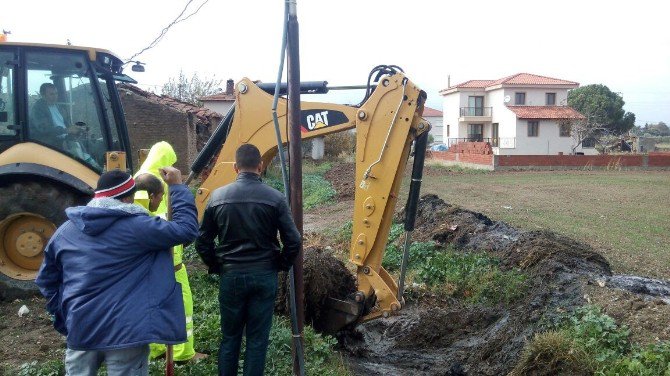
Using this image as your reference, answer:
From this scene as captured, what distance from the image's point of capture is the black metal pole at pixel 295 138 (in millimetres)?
4547

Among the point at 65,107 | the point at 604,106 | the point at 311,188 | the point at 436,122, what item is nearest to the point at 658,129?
the point at 436,122

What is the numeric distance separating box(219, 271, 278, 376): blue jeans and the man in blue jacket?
2.58ft

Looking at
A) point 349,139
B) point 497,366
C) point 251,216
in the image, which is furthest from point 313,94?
point 349,139

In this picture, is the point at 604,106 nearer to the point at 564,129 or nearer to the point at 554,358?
the point at 564,129

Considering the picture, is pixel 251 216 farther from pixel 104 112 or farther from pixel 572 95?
pixel 572 95

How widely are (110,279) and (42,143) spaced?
4038 mm

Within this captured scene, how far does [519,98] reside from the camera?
187 ft

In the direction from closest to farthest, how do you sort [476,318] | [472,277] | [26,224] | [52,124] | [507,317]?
[26,224]
[52,124]
[507,317]
[476,318]
[472,277]

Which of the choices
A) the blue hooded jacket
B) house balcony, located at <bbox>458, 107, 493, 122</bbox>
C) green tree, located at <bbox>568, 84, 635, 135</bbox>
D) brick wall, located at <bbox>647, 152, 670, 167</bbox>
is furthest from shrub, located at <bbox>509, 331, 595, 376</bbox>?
green tree, located at <bbox>568, 84, 635, 135</bbox>

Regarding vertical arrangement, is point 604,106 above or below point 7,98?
above

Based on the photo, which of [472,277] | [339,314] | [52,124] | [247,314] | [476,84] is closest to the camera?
[247,314]

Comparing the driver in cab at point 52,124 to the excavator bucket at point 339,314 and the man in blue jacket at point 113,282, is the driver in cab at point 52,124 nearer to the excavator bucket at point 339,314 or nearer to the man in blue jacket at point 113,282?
the excavator bucket at point 339,314

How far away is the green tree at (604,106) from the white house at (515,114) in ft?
21.8

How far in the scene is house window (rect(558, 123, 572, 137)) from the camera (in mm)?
52256
